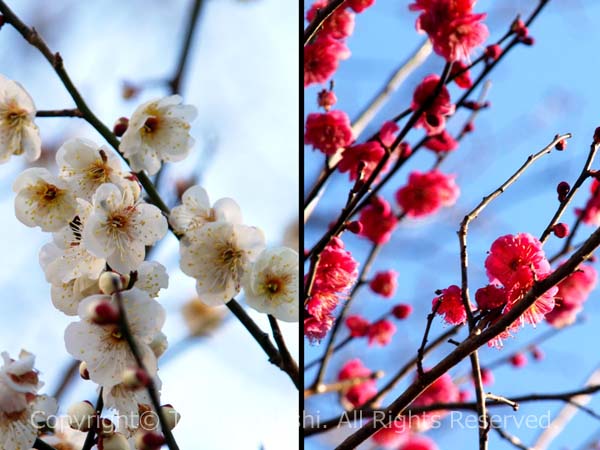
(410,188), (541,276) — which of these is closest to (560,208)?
(541,276)

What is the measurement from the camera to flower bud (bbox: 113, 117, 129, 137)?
991 mm

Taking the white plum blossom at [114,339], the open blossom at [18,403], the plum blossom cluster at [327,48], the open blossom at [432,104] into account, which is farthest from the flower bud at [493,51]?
the open blossom at [18,403]

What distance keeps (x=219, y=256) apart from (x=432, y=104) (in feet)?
1.82

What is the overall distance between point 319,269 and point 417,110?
12.8 inches

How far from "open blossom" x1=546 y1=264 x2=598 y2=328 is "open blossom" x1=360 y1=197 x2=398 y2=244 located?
481 mm

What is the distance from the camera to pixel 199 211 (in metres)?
0.95

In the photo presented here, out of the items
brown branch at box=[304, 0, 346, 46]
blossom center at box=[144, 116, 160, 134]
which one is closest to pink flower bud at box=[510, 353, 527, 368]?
brown branch at box=[304, 0, 346, 46]

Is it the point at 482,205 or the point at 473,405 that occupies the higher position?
the point at 482,205

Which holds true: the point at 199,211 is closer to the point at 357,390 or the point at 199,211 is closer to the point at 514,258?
the point at 514,258

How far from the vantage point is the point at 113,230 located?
0.86m

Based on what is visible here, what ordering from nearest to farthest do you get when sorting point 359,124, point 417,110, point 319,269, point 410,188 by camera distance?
point 319,269 < point 417,110 < point 359,124 < point 410,188

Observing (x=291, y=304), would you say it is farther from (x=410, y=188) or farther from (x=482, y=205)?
(x=410, y=188)

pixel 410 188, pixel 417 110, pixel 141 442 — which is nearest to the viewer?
pixel 141 442

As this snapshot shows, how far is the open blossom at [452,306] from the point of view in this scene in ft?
3.26
